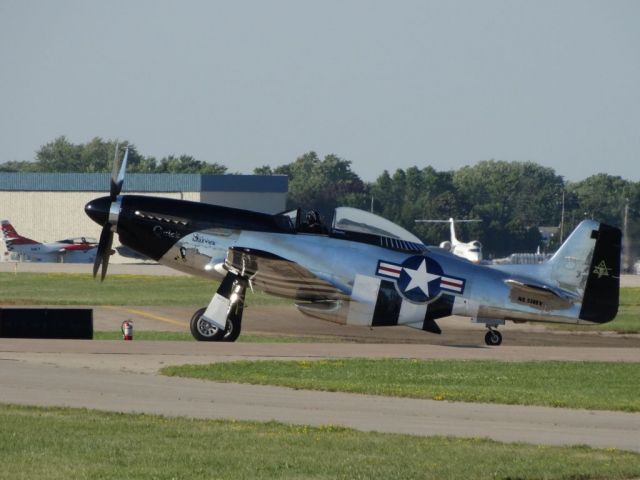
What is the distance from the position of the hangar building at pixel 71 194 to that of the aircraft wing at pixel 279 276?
66648 mm

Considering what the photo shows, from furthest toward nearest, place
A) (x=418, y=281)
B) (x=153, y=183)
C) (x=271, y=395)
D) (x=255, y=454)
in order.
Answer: (x=153, y=183)
(x=418, y=281)
(x=271, y=395)
(x=255, y=454)

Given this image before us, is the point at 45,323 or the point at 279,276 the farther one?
the point at 45,323

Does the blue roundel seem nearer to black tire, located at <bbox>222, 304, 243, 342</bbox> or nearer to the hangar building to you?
black tire, located at <bbox>222, 304, 243, 342</bbox>

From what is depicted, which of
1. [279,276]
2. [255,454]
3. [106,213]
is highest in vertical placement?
[106,213]

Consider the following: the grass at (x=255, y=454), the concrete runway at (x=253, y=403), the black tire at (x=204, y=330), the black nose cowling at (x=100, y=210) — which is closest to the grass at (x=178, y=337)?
the black tire at (x=204, y=330)

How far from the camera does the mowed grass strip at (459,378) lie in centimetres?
1592

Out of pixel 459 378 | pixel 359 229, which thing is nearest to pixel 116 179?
pixel 359 229

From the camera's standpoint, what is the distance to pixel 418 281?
2288cm

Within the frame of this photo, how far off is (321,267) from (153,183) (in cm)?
7026

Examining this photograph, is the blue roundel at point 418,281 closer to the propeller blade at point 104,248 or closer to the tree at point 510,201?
the propeller blade at point 104,248

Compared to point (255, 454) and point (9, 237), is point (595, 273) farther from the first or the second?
point (9, 237)

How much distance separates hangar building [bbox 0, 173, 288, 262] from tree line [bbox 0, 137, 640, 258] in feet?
11.1

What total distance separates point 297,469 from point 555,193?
4450 inches

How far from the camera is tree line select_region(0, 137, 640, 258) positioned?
10394cm
